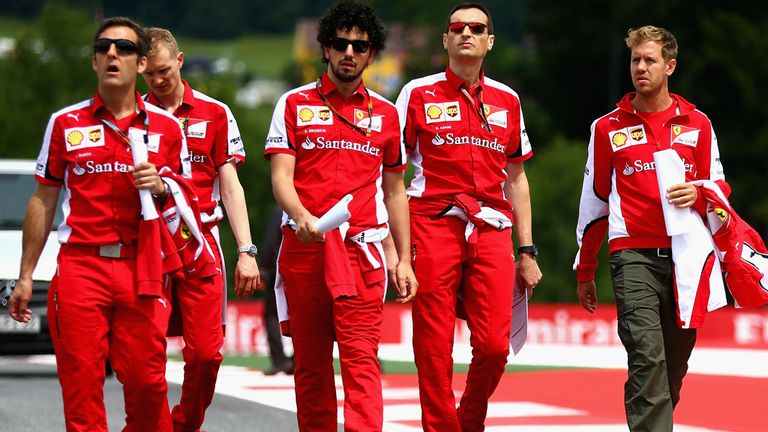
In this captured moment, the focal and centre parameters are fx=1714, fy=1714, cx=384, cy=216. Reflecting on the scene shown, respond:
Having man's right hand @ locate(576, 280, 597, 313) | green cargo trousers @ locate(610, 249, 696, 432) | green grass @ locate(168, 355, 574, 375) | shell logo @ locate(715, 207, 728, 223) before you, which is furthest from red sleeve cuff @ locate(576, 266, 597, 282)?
green grass @ locate(168, 355, 574, 375)

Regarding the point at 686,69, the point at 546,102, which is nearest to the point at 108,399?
the point at 686,69

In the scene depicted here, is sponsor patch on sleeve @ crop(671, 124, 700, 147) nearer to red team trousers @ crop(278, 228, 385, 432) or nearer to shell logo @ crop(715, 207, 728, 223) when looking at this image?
shell logo @ crop(715, 207, 728, 223)

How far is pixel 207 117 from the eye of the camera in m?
9.95

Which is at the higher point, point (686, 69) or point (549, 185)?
point (686, 69)

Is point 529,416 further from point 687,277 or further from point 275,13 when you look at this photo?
point 275,13

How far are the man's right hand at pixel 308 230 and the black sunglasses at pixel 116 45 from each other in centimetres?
122

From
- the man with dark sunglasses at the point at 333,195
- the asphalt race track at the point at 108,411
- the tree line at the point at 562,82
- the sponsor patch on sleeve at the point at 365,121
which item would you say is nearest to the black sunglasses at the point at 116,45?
the man with dark sunglasses at the point at 333,195

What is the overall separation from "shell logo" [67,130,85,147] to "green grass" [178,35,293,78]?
144 m

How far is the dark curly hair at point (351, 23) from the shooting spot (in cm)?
872

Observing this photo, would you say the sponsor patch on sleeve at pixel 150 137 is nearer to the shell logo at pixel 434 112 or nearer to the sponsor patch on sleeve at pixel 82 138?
the sponsor patch on sleeve at pixel 82 138

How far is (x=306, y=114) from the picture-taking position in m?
8.76

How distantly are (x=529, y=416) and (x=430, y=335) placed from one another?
10.8 ft

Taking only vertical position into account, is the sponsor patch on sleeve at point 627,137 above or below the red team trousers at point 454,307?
above

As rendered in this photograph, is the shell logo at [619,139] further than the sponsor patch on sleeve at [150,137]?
Yes
